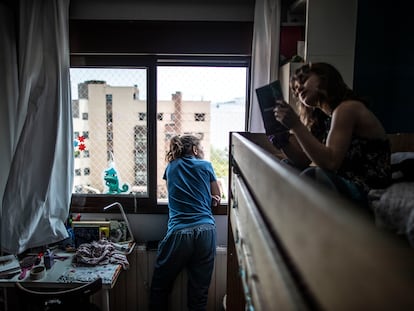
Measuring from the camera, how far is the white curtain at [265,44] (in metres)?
2.17

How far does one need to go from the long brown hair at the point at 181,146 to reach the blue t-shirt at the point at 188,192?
0.04 meters

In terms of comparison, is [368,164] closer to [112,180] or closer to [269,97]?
[269,97]

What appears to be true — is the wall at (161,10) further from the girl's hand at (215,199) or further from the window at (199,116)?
the girl's hand at (215,199)

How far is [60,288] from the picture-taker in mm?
1919

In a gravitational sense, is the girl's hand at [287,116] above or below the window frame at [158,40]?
below

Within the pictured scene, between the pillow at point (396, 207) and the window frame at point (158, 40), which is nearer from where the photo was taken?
the pillow at point (396, 207)

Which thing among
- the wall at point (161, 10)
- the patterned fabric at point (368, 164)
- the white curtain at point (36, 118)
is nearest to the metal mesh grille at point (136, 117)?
the white curtain at point (36, 118)

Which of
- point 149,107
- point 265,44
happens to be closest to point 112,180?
point 149,107

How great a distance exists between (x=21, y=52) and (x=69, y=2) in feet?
1.64

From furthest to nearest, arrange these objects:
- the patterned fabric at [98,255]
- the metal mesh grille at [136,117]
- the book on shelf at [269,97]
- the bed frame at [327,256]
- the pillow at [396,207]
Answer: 1. the metal mesh grille at [136,117]
2. the patterned fabric at [98,255]
3. the book on shelf at [269,97]
4. the pillow at [396,207]
5. the bed frame at [327,256]

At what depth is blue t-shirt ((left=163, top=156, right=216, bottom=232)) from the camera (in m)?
2.20

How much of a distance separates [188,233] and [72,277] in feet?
2.47

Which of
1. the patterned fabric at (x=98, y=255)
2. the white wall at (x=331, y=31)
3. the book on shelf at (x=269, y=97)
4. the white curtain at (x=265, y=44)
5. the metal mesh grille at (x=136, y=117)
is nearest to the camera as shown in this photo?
the book on shelf at (x=269, y=97)

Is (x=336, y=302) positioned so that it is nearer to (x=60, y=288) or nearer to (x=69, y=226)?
(x=60, y=288)
